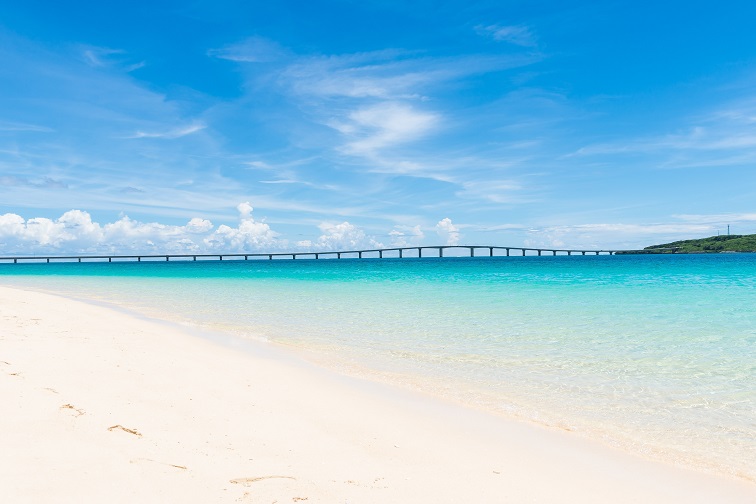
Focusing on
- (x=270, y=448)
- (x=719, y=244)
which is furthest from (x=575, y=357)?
(x=719, y=244)

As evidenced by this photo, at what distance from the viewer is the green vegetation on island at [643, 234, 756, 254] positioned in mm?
162250

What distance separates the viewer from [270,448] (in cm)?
467

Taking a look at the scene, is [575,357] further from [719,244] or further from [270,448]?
[719,244]

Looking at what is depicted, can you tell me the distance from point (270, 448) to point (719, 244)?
212 meters

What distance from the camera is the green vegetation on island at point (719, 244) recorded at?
532ft

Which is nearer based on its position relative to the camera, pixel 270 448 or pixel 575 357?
pixel 270 448

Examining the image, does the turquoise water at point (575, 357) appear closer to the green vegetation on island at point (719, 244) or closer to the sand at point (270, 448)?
the sand at point (270, 448)

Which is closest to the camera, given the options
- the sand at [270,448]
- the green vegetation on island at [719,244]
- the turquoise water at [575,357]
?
the sand at [270,448]

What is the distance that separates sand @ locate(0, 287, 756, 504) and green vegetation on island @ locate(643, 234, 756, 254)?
19606 cm

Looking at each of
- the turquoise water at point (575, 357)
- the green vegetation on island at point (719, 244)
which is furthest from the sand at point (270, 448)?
the green vegetation on island at point (719, 244)

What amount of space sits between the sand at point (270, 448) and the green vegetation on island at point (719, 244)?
196064mm

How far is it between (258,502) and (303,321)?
12585mm

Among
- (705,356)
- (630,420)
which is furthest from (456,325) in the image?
(630,420)

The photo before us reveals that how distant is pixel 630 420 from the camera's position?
6.30 m
